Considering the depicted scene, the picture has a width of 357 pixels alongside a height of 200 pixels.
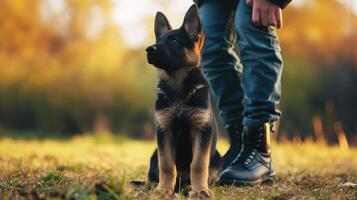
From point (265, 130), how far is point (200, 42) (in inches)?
33.7

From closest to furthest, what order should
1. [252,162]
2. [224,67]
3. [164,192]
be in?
[164,192] < [252,162] < [224,67]

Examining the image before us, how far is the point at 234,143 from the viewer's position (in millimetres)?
4562

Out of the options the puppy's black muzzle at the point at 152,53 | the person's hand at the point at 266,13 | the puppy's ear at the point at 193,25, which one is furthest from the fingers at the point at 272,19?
the puppy's black muzzle at the point at 152,53


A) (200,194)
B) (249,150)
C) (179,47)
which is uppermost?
(179,47)

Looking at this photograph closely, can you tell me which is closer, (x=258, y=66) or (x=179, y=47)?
(x=179, y=47)

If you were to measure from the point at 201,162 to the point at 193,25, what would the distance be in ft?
3.22

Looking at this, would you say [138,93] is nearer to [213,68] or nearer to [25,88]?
[25,88]

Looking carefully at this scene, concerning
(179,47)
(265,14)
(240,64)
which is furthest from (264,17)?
(240,64)

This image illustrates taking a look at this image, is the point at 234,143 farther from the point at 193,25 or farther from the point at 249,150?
the point at 193,25

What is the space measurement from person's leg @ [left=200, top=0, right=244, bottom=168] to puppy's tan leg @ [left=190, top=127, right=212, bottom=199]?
1.09 metres

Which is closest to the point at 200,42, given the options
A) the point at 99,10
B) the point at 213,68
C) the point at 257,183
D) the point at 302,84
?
the point at 213,68

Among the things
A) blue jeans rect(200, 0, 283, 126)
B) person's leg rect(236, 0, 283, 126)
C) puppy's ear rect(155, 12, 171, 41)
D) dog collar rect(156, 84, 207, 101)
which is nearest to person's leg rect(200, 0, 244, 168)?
blue jeans rect(200, 0, 283, 126)

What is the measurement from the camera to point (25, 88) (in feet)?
52.5

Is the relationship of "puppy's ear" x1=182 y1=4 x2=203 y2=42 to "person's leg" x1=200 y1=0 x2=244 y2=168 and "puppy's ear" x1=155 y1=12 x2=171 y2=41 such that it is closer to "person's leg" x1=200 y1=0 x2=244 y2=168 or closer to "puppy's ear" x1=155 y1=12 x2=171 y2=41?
"puppy's ear" x1=155 y1=12 x2=171 y2=41
